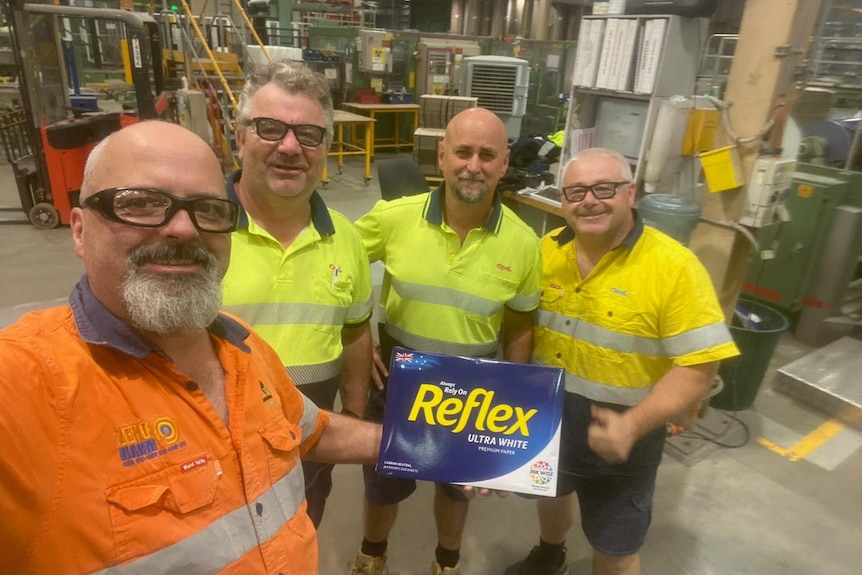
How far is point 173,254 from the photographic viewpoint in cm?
90

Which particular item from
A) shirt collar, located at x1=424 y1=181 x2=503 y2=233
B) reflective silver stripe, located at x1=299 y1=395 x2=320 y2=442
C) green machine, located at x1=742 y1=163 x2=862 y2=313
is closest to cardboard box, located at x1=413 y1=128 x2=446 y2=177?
green machine, located at x1=742 y1=163 x2=862 y2=313

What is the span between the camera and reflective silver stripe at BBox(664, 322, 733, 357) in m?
1.45

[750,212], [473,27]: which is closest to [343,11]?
[473,27]

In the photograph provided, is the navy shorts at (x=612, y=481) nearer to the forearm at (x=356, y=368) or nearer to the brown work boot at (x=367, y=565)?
the forearm at (x=356, y=368)

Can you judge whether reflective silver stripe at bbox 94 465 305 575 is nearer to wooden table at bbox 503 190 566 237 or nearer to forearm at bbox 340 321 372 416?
forearm at bbox 340 321 372 416

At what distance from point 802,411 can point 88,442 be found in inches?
153

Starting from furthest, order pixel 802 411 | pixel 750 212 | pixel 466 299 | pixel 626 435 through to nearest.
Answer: pixel 802 411 → pixel 750 212 → pixel 466 299 → pixel 626 435

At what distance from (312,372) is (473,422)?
0.45 metres

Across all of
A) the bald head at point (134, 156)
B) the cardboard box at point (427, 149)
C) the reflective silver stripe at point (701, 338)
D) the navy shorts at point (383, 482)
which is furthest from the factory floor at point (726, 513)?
the cardboard box at point (427, 149)

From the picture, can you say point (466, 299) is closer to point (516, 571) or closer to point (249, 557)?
point (249, 557)

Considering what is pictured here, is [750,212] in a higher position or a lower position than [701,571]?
higher

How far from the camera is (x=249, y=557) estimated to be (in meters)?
0.91

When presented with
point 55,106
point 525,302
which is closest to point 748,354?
point 525,302

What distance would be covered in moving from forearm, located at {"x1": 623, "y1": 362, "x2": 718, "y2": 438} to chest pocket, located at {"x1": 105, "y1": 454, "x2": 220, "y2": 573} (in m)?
1.05
